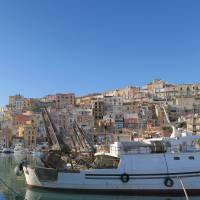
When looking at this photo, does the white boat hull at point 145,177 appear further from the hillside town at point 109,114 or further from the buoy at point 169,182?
the hillside town at point 109,114

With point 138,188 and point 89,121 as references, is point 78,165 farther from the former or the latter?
point 89,121

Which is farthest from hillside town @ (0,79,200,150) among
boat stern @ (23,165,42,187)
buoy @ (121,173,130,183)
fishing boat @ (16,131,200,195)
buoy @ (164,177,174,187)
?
buoy @ (121,173,130,183)

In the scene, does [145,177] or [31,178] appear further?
[31,178]

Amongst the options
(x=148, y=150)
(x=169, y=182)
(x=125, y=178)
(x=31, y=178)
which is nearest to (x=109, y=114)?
(x=31, y=178)

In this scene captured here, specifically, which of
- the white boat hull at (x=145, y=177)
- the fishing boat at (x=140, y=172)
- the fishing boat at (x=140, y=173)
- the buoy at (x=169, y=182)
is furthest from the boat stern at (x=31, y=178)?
the buoy at (x=169, y=182)

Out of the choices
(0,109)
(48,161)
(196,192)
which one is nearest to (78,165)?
(48,161)

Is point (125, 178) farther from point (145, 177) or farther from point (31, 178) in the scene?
point (31, 178)

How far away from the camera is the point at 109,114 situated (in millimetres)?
108812

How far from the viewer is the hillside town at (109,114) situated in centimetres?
9125

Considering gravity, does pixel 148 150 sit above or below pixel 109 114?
below

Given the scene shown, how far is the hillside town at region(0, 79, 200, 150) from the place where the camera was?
9125cm

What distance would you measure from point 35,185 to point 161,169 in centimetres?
816

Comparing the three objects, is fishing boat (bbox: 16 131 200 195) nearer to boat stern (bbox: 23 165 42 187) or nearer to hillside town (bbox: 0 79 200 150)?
boat stern (bbox: 23 165 42 187)

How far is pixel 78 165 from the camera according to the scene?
2692cm
